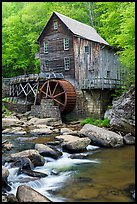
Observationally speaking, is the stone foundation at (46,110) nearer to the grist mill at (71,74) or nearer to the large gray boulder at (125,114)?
the grist mill at (71,74)

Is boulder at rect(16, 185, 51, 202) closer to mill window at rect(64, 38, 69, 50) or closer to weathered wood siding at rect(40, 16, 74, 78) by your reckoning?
weathered wood siding at rect(40, 16, 74, 78)

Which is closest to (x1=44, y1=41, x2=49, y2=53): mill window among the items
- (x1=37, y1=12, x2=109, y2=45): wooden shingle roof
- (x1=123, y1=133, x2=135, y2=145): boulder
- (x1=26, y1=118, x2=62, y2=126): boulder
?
(x1=37, y1=12, x2=109, y2=45): wooden shingle roof

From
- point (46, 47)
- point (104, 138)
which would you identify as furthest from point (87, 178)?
point (46, 47)

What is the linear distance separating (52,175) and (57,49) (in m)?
14.4

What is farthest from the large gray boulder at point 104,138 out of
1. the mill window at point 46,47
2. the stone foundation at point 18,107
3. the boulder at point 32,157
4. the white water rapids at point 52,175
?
the mill window at point 46,47

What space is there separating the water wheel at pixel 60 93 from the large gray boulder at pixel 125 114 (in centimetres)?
669

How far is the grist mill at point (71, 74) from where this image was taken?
17297 millimetres

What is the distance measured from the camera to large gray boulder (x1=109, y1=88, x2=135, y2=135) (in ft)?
33.6

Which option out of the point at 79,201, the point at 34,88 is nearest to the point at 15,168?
the point at 79,201

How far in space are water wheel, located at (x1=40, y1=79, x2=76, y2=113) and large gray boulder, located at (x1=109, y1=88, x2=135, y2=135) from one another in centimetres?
669

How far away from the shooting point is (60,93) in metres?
17.9

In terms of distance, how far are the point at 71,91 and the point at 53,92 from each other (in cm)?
153

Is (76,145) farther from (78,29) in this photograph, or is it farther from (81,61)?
(78,29)

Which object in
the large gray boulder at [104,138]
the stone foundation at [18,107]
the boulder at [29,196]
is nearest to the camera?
the boulder at [29,196]
